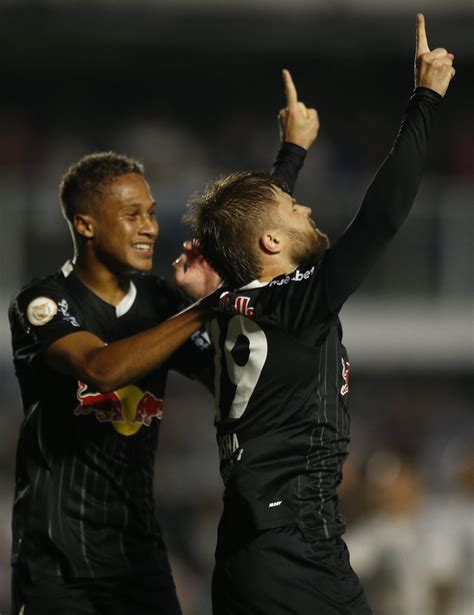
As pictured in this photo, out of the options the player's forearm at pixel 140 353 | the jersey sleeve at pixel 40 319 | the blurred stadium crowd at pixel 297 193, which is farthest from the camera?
the blurred stadium crowd at pixel 297 193

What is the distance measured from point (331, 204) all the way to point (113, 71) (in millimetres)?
4897

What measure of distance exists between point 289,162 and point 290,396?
1.17m

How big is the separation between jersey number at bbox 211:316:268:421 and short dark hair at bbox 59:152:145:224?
3.22 feet

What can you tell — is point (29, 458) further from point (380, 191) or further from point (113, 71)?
point (113, 71)

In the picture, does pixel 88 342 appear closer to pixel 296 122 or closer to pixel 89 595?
pixel 89 595

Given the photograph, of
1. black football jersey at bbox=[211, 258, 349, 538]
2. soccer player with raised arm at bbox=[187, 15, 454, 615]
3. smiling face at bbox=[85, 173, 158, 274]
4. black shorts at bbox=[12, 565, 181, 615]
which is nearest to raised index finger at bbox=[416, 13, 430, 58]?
soccer player with raised arm at bbox=[187, 15, 454, 615]

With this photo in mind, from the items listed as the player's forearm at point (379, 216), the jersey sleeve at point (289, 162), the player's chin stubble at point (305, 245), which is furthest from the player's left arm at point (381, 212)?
the jersey sleeve at point (289, 162)

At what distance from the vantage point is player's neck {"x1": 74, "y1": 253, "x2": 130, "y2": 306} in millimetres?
3943

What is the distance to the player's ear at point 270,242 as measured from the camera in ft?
10.2

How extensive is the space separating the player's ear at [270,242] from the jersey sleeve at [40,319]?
78 cm

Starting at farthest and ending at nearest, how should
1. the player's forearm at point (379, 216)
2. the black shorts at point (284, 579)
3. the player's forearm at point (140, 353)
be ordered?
1. the player's forearm at point (140, 353)
2. the black shorts at point (284, 579)
3. the player's forearm at point (379, 216)

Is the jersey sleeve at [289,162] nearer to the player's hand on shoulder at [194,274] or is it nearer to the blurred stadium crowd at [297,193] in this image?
the player's hand on shoulder at [194,274]

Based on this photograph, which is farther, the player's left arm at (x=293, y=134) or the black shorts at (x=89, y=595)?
the player's left arm at (x=293, y=134)

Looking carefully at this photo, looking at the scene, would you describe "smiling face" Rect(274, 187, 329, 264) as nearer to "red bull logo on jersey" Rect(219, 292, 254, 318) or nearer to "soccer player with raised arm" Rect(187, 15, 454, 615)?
"soccer player with raised arm" Rect(187, 15, 454, 615)
